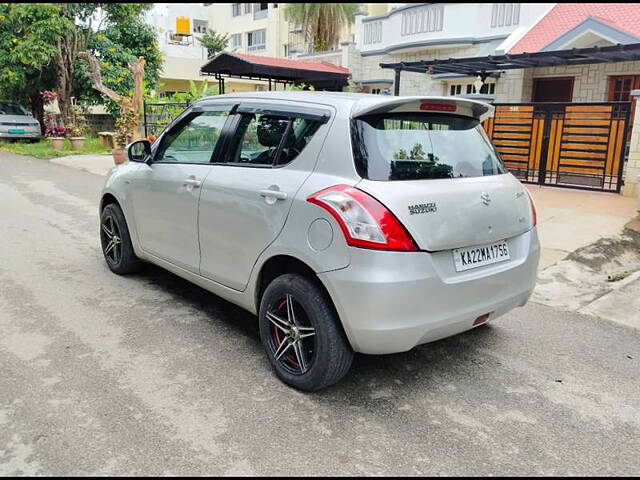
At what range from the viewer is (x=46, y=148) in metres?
19.5

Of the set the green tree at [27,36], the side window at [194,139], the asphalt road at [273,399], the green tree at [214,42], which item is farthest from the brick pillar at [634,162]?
the green tree at [214,42]

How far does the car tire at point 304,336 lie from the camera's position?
3.09m

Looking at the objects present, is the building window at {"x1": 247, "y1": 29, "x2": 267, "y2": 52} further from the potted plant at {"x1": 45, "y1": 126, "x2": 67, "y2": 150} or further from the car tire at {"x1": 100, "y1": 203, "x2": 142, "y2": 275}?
the car tire at {"x1": 100, "y1": 203, "x2": 142, "y2": 275}

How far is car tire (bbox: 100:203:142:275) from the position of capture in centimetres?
519

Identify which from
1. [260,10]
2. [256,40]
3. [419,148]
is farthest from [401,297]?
[260,10]

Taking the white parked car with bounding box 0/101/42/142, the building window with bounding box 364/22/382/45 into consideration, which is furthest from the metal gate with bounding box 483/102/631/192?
the white parked car with bounding box 0/101/42/142

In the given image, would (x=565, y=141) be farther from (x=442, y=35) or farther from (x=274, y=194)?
(x=274, y=194)

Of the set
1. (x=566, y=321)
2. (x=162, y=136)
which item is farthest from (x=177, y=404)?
(x=566, y=321)

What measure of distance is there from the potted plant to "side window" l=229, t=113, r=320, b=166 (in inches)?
705

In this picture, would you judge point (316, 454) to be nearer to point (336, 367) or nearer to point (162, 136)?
point (336, 367)

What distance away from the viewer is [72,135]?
20281 millimetres

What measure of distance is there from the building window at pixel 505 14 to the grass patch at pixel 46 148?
13.1 metres

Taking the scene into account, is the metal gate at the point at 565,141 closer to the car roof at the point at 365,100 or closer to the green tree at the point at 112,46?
the car roof at the point at 365,100

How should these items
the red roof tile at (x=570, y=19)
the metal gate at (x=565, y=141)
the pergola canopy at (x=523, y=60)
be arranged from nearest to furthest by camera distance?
the metal gate at (x=565, y=141) < the pergola canopy at (x=523, y=60) < the red roof tile at (x=570, y=19)
